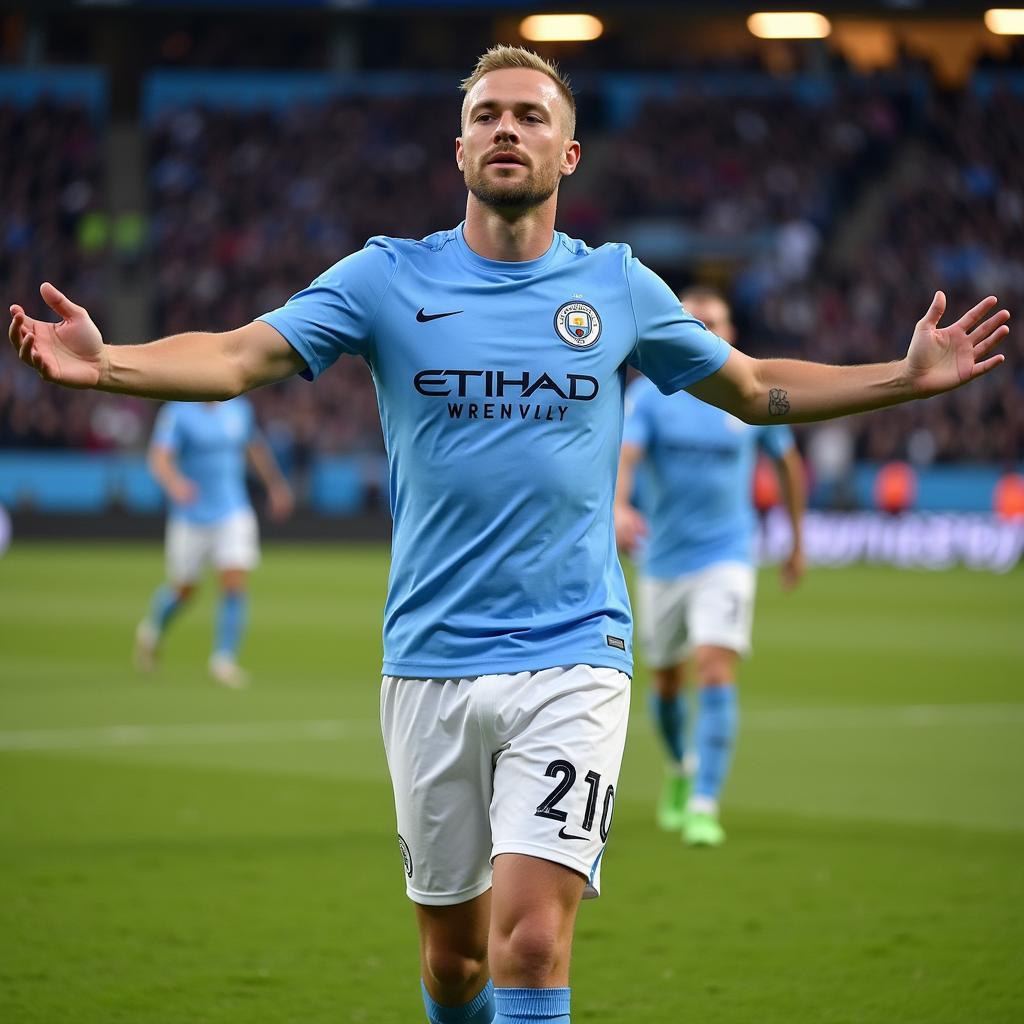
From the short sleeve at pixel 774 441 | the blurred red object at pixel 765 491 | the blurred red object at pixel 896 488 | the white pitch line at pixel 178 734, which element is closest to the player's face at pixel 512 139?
the short sleeve at pixel 774 441

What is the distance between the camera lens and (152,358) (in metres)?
4.20

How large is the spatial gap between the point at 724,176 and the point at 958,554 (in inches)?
528

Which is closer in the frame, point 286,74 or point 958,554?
point 958,554

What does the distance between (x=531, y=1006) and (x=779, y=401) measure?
5.33ft

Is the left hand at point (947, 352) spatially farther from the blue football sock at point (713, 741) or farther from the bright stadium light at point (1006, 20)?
the bright stadium light at point (1006, 20)

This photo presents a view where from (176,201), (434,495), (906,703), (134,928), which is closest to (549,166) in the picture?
(434,495)

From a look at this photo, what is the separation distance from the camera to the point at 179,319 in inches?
1484

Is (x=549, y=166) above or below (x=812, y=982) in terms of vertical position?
above

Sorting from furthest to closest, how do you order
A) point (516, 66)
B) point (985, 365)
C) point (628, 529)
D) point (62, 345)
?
1. point (628, 529)
2. point (985, 365)
3. point (516, 66)
4. point (62, 345)

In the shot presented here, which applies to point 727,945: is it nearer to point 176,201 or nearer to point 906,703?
point 906,703

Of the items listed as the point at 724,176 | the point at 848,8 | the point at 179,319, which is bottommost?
the point at 179,319

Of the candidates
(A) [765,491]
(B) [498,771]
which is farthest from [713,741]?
(A) [765,491]

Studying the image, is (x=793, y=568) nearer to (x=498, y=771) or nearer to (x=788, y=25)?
(x=498, y=771)

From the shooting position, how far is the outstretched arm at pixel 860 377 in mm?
4688
